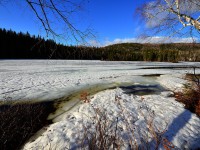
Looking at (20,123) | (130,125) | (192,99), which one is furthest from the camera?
(192,99)

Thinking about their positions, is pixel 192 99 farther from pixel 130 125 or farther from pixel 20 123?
pixel 20 123

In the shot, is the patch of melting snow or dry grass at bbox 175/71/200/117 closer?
the patch of melting snow

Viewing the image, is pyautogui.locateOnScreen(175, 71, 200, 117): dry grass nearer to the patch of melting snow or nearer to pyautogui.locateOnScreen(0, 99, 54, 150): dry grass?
the patch of melting snow

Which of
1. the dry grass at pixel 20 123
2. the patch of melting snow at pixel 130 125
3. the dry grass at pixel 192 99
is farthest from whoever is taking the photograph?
the dry grass at pixel 192 99

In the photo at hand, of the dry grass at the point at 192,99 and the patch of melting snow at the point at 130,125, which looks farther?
the dry grass at the point at 192,99

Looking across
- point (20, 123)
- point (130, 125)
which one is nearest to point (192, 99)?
point (130, 125)

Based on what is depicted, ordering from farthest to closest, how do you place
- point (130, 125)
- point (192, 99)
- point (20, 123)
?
1. point (192, 99)
2. point (20, 123)
3. point (130, 125)

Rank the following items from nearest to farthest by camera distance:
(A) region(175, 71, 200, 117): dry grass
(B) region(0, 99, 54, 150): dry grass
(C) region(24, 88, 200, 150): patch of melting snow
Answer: (C) region(24, 88, 200, 150): patch of melting snow
(B) region(0, 99, 54, 150): dry grass
(A) region(175, 71, 200, 117): dry grass

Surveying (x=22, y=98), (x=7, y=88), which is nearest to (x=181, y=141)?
(x=22, y=98)

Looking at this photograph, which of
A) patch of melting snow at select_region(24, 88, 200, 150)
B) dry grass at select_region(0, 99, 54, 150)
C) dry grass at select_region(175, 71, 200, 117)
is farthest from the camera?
dry grass at select_region(175, 71, 200, 117)

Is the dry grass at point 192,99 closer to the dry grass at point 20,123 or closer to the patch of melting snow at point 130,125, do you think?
the patch of melting snow at point 130,125

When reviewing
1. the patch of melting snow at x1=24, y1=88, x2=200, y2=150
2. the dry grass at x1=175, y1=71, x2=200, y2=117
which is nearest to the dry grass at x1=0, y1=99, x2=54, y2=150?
the patch of melting snow at x1=24, y1=88, x2=200, y2=150

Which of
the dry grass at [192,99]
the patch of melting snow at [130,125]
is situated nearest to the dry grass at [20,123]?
the patch of melting snow at [130,125]

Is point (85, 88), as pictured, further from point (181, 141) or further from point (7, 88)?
point (181, 141)
